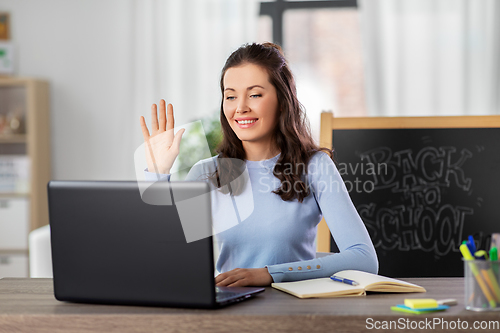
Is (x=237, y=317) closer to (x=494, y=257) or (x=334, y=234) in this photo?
(x=494, y=257)

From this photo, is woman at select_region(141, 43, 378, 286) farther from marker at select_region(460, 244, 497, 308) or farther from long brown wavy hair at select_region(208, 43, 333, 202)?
marker at select_region(460, 244, 497, 308)

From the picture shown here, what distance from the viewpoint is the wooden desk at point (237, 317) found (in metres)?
0.84

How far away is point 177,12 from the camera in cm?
356

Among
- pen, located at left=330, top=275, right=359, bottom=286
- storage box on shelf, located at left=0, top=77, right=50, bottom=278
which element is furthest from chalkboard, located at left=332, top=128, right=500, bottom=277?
storage box on shelf, located at left=0, top=77, right=50, bottom=278

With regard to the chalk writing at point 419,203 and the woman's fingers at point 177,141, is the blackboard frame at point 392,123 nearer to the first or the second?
the chalk writing at point 419,203

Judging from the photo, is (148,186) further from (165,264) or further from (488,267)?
(488,267)

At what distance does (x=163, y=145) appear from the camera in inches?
49.6

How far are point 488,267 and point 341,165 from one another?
3.72ft

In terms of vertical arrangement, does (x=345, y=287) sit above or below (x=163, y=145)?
below

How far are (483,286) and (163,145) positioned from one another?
0.76 m

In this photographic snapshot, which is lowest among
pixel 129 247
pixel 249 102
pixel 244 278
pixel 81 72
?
pixel 244 278

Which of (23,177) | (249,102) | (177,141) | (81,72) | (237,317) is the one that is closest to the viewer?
(237,317)

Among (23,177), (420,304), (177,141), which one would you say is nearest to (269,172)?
(177,141)

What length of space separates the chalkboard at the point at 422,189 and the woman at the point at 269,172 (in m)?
0.44
